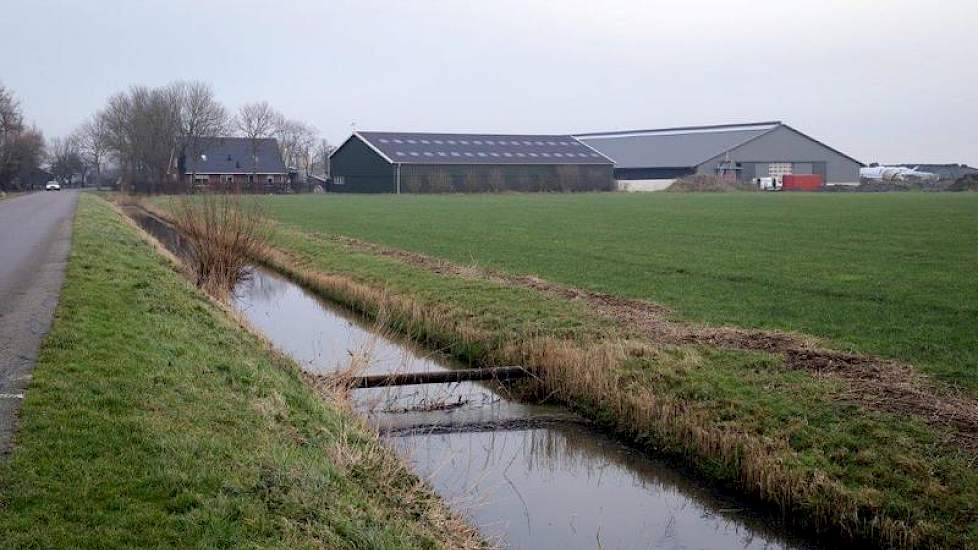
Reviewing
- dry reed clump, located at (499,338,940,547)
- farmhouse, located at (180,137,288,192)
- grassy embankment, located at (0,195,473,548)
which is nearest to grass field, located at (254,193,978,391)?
dry reed clump, located at (499,338,940,547)

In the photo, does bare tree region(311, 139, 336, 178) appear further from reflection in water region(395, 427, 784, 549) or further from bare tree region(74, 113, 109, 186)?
reflection in water region(395, 427, 784, 549)

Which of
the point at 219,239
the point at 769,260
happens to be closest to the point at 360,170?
the point at 219,239

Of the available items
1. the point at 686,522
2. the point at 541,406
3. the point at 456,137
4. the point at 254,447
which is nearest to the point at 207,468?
the point at 254,447

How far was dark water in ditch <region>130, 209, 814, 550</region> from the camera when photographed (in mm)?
9320

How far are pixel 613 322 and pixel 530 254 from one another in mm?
12889

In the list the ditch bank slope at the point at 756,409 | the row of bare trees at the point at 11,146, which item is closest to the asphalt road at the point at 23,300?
the ditch bank slope at the point at 756,409

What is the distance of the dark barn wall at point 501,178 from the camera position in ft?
310

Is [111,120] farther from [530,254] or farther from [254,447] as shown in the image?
[254,447]

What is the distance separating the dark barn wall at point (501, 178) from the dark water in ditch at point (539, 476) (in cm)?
7913

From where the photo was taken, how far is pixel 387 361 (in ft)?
52.5

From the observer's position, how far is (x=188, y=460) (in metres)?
7.71

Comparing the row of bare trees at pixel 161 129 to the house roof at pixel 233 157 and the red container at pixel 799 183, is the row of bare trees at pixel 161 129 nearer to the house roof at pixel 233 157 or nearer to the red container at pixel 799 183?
the house roof at pixel 233 157

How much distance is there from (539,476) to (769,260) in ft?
53.7

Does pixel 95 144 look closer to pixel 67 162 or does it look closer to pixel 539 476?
pixel 67 162
